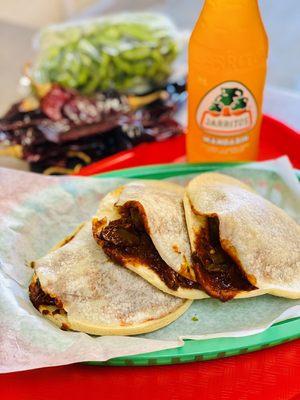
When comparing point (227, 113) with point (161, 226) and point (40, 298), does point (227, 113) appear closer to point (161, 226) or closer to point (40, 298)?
point (161, 226)

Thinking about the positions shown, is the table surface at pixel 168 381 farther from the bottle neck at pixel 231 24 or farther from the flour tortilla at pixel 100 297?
the bottle neck at pixel 231 24

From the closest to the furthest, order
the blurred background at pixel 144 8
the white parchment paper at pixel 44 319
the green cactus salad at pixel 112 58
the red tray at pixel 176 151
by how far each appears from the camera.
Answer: the white parchment paper at pixel 44 319 < the red tray at pixel 176 151 < the green cactus salad at pixel 112 58 < the blurred background at pixel 144 8

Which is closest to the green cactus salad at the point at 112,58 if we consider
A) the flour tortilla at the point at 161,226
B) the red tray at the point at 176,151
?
the red tray at the point at 176,151

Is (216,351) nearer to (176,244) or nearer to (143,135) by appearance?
(176,244)

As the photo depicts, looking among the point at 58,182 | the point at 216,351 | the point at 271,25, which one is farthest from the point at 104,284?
the point at 271,25

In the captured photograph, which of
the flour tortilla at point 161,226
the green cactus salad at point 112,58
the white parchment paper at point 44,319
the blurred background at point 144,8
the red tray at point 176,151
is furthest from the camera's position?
the blurred background at point 144,8

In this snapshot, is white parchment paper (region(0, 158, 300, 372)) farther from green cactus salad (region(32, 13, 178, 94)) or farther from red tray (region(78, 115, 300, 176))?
green cactus salad (region(32, 13, 178, 94))

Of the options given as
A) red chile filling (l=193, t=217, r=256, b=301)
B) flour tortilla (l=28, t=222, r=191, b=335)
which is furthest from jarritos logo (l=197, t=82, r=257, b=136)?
flour tortilla (l=28, t=222, r=191, b=335)
